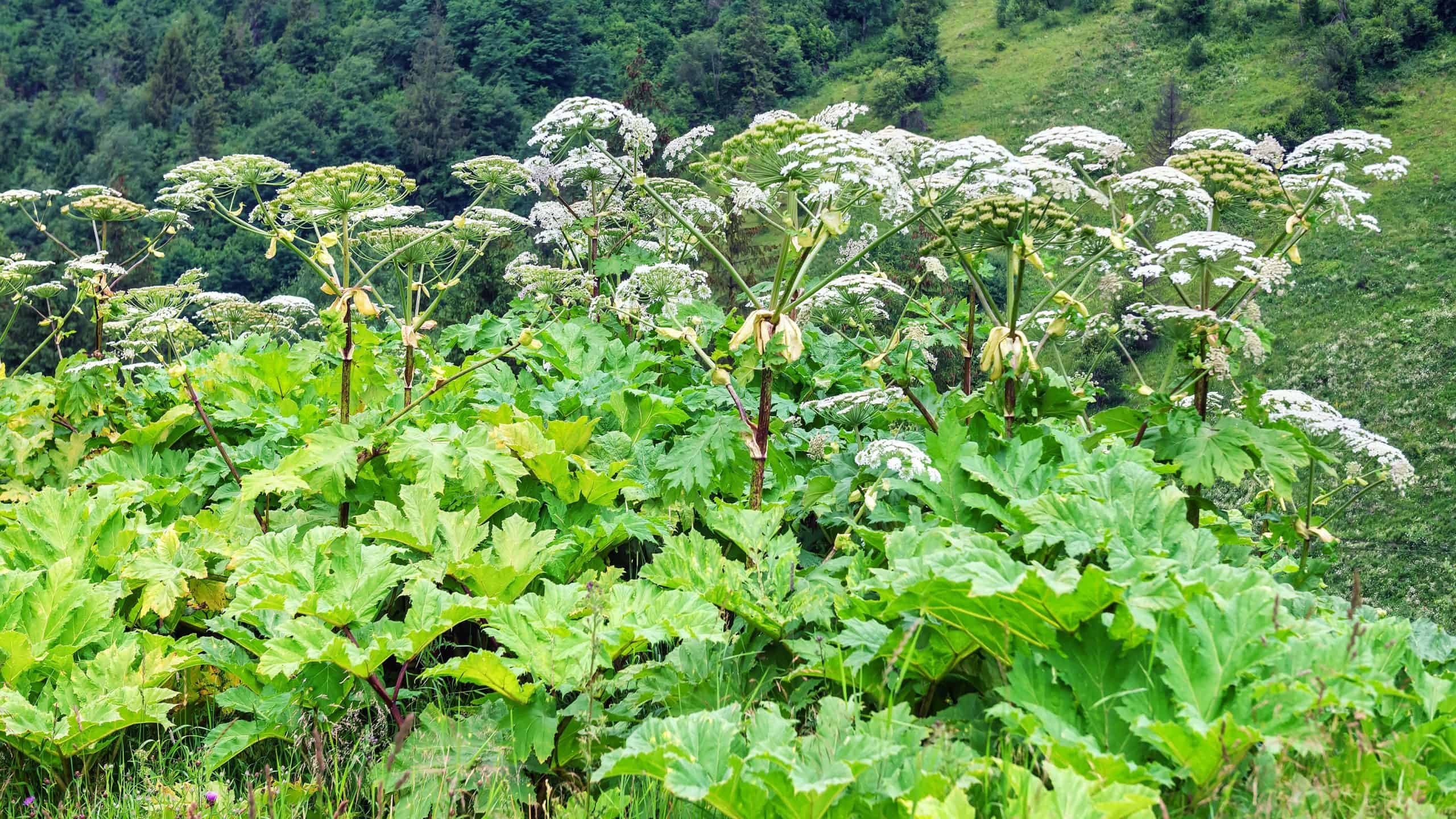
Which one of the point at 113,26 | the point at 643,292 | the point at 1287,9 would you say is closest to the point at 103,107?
the point at 113,26

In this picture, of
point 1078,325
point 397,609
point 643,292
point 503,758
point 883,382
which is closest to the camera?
point 503,758

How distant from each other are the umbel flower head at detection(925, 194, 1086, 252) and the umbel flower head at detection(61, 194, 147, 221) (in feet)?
16.0

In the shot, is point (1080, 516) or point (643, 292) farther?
point (643, 292)

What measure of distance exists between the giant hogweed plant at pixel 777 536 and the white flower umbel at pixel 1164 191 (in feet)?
0.10

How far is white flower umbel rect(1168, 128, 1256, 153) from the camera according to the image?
4320 millimetres

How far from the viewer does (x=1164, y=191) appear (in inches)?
148

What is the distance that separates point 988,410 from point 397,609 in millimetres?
2585

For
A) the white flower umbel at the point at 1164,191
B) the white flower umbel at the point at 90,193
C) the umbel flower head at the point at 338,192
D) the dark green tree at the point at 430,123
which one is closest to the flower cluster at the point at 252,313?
the white flower umbel at the point at 90,193

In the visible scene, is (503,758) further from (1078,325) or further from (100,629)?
(1078,325)

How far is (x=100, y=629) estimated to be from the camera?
3.49 metres

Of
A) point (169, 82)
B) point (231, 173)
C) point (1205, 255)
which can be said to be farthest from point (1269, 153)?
point (169, 82)

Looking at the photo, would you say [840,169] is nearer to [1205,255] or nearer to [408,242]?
[1205,255]

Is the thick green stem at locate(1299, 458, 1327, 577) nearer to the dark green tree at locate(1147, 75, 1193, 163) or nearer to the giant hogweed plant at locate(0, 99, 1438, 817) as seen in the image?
the giant hogweed plant at locate(0, 99, 1438, 817)

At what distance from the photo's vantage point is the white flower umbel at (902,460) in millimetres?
3416
